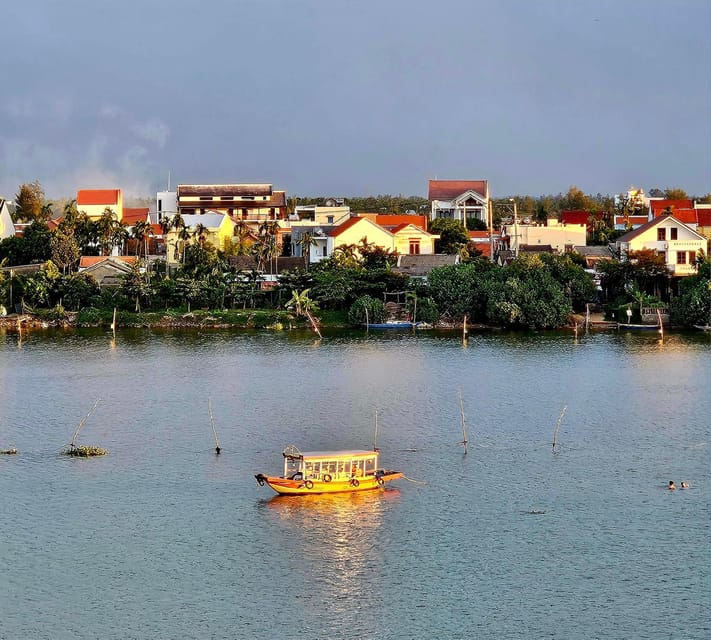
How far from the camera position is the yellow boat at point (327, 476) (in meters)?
32.2

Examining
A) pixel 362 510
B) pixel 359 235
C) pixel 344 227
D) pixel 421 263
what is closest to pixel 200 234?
pixel 344 227

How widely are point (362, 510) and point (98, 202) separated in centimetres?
6997

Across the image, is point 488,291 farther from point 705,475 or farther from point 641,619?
point 641,619

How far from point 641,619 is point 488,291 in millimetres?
42981

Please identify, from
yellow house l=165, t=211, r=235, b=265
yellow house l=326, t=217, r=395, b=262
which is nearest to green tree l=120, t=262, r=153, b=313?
yellow house l=165, t=211, r=235, b=265

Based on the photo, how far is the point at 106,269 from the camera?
74250 mm

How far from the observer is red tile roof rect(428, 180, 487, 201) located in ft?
335

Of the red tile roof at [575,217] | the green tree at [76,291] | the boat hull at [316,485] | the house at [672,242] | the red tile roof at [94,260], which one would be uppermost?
the red tile roof at [575,217]

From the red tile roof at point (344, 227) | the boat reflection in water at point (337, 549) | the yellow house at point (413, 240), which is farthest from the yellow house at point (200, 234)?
the boat reflection in water at point (337, 549)

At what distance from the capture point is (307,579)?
87.2 ft

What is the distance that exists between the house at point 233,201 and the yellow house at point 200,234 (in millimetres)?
12830

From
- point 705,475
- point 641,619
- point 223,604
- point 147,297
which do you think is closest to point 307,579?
point 223,604

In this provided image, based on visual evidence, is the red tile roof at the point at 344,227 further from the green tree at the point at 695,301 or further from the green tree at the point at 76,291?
the green tree at the point at 695,301

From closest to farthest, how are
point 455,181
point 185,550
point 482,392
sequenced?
1. point 185,550
2. point 482,392
3. point 455,181
